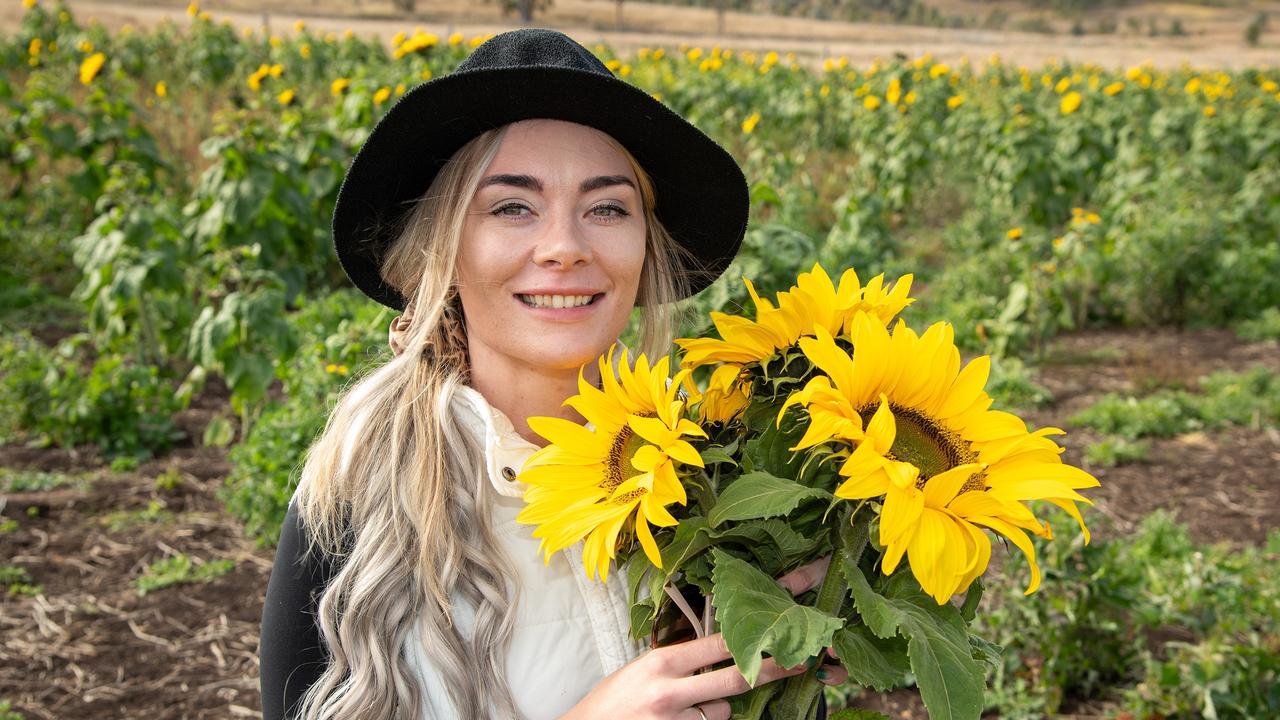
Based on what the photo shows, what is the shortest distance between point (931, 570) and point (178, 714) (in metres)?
2.80

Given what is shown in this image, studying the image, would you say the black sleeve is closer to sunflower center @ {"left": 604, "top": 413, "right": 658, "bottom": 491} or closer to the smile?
the smile

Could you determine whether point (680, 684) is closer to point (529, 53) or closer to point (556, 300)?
point (556, 300)

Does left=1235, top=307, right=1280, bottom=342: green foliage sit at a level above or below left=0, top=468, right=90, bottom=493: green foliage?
above

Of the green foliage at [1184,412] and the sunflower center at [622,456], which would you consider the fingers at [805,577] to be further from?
the green foliage at [1184,412]

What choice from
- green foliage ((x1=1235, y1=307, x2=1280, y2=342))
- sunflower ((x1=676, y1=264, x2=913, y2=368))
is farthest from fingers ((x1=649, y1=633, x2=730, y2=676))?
green foliage ((x1=1235, y1=307, x2=1280, y2=342))

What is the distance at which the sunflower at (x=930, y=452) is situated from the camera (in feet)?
3.09

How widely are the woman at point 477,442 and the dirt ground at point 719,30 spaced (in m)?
25.0

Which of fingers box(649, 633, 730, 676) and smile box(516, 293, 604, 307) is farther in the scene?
smile box(516, 293, 604, 307)

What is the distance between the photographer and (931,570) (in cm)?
95

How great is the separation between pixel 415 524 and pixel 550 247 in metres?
0.44

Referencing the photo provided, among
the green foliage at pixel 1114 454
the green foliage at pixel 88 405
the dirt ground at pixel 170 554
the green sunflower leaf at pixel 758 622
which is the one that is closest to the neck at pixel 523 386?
the green sunflower leaf at pixel 758 622

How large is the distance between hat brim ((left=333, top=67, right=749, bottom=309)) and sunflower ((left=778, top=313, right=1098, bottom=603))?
0.60 meters

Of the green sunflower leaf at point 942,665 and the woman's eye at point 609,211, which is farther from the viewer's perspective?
the woman's eye at point 609,211

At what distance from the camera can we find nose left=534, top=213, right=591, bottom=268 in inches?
58.2
